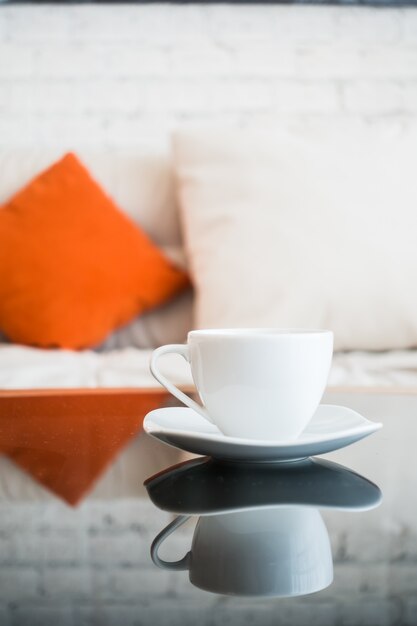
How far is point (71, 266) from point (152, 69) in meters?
0.83

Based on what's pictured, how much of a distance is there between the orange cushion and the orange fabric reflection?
2.65 ft

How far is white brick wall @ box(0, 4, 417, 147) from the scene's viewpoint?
7.34ft

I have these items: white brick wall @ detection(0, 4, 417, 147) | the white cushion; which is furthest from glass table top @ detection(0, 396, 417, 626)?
white brick wall @ detection(0, 4, 417, 147)

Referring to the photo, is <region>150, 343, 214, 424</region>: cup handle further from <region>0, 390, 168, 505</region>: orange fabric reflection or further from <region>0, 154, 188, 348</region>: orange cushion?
<region>0, 154, 188, 348</region>: orange cushion

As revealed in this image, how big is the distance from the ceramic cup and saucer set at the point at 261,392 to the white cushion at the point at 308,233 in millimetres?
1023

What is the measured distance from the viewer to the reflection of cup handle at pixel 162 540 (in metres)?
0.32

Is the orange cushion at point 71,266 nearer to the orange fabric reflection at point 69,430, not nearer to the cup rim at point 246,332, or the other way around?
the orange fabric reflection at point 69,430

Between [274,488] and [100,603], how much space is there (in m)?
0.16

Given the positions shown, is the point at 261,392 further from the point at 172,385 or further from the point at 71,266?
the point at 71,266

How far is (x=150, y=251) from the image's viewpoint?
175cm

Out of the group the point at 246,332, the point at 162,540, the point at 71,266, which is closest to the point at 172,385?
the point at 246,332

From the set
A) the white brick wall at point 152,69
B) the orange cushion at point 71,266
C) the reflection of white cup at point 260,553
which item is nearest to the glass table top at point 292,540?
the reflection of white cup at point 260,553

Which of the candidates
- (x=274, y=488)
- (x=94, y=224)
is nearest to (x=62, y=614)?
Answer: (x=274, y=488)

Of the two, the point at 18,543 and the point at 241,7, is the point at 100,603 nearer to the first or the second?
→ the point at 18,543
